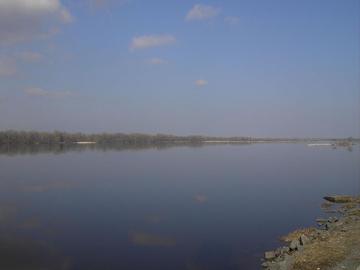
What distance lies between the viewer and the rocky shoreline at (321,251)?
9.47m

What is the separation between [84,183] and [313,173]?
22.0 meters

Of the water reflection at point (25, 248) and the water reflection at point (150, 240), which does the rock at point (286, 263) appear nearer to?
the water reflection at point (150, 240)

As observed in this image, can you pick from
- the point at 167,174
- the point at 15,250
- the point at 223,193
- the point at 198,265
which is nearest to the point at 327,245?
the point at 198,265

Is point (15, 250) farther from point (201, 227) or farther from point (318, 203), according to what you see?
point (318, 203)

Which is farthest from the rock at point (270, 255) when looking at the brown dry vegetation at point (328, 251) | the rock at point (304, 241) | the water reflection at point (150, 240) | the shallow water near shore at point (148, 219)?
the water reflection at point (150, 240)

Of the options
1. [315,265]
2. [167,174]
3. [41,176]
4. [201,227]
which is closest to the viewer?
[315,265]

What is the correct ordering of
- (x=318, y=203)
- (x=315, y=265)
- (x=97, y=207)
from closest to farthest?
1. (x=315, y=265)
2. (x=97, y=207)
3. (x=318, y=203)

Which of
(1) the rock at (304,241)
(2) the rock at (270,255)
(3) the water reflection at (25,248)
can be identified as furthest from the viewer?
(1) the rock at (304,241)

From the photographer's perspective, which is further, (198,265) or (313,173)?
(313,173)

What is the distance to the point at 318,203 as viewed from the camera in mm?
21812

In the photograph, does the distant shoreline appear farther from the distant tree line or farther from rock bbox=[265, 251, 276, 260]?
rock bbox=[265, 251, 276, 260]

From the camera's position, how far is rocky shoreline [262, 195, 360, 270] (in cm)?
947

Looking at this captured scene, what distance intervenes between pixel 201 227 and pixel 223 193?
8739 millimetres

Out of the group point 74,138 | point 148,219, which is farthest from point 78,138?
point 148,219
